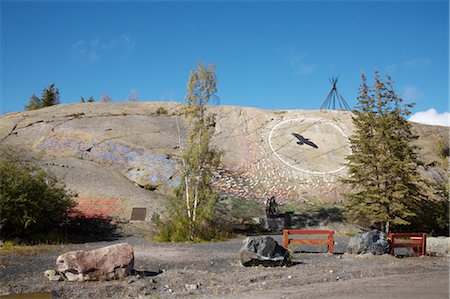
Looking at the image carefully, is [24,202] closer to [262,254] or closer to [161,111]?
[262,254]

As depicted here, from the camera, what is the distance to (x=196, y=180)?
17453mm

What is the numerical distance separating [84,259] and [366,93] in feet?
49.8

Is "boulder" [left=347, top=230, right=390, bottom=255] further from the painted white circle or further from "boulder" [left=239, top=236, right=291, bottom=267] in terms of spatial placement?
the painted white circle

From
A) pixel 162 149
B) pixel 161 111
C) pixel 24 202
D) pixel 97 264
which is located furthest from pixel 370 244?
pixel 161 111

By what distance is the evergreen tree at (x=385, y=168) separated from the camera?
18.1 metres

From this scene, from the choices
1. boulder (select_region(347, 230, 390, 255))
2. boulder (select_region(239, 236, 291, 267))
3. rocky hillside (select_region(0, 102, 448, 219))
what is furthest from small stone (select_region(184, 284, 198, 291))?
rocky hillside (select_region(0, 102, 448, 219))

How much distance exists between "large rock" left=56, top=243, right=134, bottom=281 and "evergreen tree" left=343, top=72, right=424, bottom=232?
1201 cm

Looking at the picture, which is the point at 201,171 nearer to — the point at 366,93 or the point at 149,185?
the point at 149,185

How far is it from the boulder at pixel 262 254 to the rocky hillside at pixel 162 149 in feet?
29.8

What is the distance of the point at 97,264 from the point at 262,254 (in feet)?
14.9

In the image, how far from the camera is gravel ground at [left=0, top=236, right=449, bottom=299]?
8.68m

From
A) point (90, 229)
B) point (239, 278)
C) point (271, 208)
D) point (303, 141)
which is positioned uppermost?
point (303, 141)

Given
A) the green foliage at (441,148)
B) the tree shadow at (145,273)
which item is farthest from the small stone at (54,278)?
the green foliage at (441,148)

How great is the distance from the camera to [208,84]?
1834 centimetres
